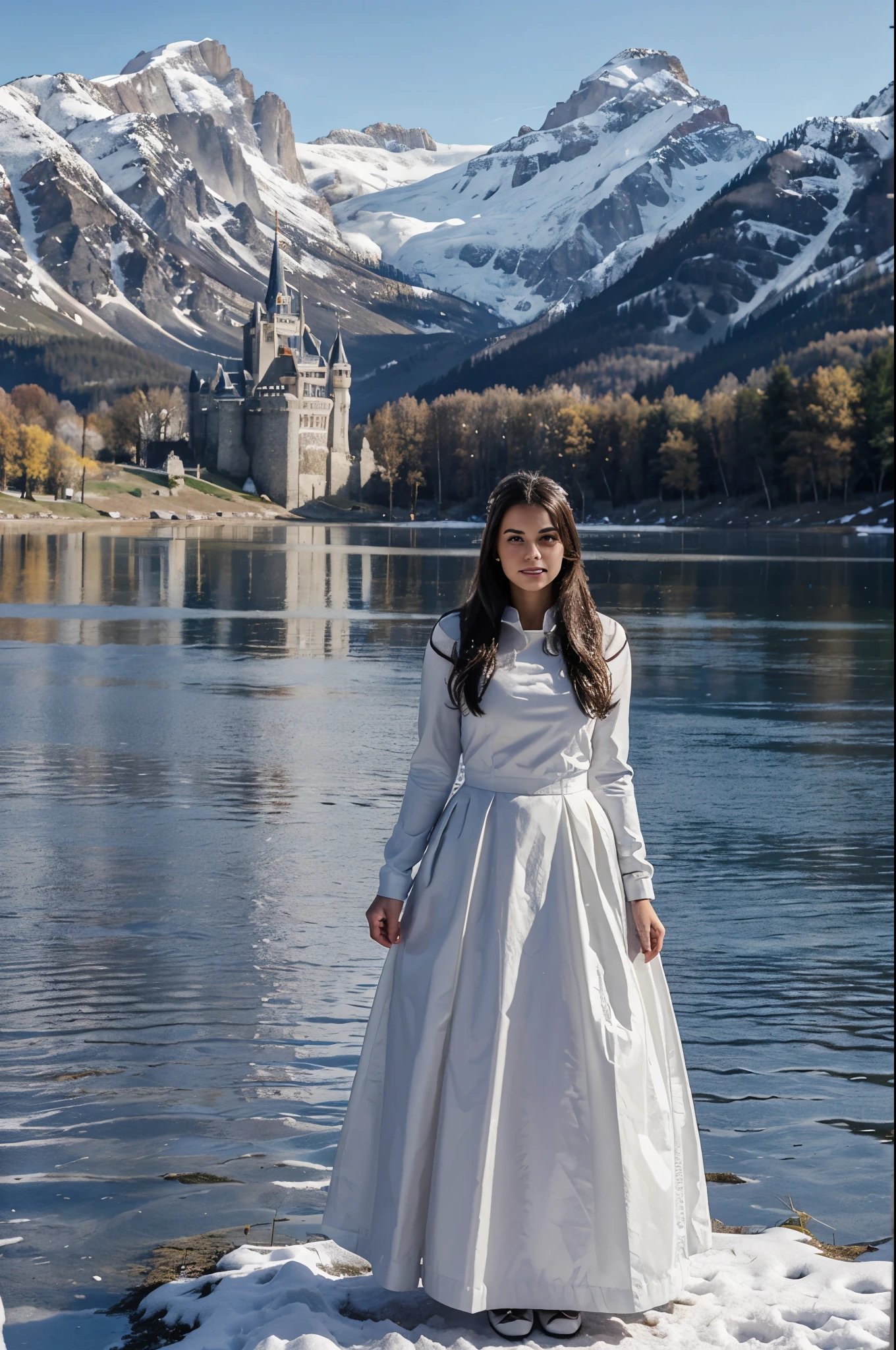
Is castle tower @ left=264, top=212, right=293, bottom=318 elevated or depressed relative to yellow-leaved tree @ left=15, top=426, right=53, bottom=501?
elevated

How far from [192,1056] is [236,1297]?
2030mm

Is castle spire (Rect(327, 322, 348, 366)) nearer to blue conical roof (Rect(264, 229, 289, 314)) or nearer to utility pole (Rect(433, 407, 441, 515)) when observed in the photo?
blue conical roof (Rect(264, 229, 289, 314))

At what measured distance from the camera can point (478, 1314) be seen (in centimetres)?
321

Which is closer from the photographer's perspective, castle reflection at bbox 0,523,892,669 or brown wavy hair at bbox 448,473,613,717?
brown wavy hair at bbox 448,473,613,717

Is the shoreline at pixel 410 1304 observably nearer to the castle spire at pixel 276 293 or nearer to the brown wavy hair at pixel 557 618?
the brown wavy hair at pixel 557 618

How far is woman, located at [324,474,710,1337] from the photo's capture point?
9.91 ft

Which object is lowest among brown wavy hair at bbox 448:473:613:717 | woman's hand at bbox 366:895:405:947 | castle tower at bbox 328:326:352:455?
woman's hand at bbox 366:895:405:947

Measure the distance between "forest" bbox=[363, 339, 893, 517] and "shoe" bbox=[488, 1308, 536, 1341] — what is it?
57411 millimetres

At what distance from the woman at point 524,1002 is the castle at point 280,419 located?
11519 cm

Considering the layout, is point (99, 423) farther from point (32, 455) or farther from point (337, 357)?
point (32, 455)

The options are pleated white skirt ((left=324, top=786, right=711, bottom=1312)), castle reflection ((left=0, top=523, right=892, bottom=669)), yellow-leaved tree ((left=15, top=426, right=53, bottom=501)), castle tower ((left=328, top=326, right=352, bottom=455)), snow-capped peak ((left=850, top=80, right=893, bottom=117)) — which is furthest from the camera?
castle tower ((left=328, top=326, right=352, bottom=455))

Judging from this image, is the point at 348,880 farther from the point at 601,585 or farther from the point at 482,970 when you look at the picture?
the point at 601,585

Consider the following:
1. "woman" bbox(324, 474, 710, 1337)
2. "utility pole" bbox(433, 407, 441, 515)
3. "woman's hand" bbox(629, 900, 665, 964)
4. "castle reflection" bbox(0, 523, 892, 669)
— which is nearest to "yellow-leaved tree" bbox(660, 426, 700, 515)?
"utility pole" bbox(433, 407, 441, 515)

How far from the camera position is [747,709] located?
15242 mm
